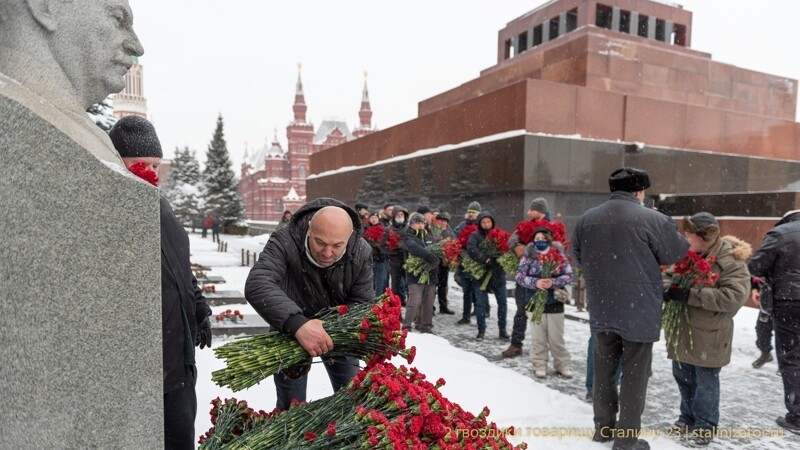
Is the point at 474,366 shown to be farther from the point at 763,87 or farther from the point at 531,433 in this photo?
the point at 763,87

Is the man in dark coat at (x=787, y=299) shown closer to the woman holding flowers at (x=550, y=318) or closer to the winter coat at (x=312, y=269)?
the woman holding flowers at (x=550, y=318)

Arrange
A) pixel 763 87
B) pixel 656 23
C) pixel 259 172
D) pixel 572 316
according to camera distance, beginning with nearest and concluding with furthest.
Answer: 1. pixel 572 316
2. pixel 763 87
3. pixel 656 23
4. pixel 259 172

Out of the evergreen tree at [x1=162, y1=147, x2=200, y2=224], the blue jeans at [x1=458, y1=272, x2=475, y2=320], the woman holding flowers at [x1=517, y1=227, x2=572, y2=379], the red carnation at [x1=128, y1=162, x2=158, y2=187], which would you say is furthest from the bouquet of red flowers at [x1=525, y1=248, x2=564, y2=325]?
the evergreen tree at [x1=162, y1=147, x2=200, y2=224]

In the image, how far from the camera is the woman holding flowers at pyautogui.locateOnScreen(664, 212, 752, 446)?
4035mm

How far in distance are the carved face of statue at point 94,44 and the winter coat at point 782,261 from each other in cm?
530

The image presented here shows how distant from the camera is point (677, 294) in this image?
418 centimetres

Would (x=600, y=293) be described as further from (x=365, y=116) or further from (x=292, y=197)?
(x=365, y=116)

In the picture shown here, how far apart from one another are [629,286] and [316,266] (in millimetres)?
2364

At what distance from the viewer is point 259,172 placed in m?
78.3

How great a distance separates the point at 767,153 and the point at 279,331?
1643cm

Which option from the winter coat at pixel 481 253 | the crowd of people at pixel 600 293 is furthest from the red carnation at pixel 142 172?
the winter coat at pixel 481 253

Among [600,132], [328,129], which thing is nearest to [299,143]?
[328,129]

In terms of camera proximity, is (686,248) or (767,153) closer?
(686,248)

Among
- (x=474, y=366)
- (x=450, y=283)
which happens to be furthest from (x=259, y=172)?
(x=474, y=366)
